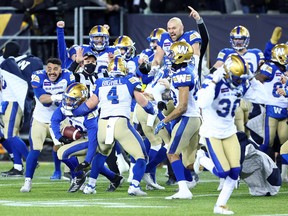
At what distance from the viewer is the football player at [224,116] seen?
10.6 m

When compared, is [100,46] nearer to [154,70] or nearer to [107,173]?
[154,70]

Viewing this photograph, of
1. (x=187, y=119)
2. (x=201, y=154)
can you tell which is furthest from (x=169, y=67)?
(x=201, y=154)

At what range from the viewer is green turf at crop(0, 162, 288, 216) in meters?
10.6

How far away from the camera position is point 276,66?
14.1m

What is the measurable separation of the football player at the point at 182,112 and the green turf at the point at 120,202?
1.15 ft

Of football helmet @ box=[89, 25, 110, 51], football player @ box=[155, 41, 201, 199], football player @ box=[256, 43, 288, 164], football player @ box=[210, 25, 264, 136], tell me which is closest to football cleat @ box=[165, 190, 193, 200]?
football player @ box=[155, 41, 201, 199]

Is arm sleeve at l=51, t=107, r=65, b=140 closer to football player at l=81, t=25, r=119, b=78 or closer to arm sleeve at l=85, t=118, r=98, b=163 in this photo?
arm sleeve at l=85, t=118, r=98, b=163

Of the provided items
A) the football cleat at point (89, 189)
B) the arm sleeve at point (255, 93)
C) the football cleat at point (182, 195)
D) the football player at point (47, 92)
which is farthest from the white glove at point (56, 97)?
the arm sleeve at point (255, 93)

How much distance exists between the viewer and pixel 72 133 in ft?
41.9

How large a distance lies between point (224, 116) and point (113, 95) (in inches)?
68.5

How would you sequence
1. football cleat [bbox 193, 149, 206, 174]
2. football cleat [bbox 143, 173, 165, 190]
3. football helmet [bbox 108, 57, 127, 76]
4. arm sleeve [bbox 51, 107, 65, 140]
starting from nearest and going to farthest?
1. football cleat [bbox 193, 149, 206, 174]
2. football helmet [bbox 108, 57, 127, 76]
3. arm sleeve [bbox 51, 107, 65, 140]
4. football cleat [bbox 143, 173, 165, 190]

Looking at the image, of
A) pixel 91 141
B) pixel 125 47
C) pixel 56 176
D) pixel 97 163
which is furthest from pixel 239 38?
pixel 56 176

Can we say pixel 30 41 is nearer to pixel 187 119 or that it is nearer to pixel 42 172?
pixel 42 172

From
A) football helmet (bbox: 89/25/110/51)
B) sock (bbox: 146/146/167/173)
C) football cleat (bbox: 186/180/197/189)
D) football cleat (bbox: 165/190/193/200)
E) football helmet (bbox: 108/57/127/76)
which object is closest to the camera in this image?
Result: football cleat (bbox: 165/190/193/200)
